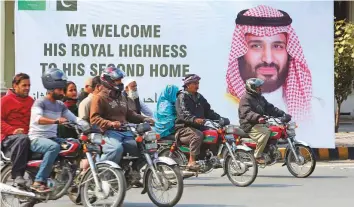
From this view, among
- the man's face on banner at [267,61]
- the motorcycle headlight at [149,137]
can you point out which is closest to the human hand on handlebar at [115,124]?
the motorcycle headlight at [149,137]

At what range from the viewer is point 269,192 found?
32.0ft

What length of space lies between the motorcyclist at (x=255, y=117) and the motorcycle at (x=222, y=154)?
0.97 m

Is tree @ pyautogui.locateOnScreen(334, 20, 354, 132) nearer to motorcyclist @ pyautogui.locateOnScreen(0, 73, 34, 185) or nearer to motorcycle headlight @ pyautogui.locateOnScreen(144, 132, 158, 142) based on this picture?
motorcycle headlight @ pyautogui.locateOnScreen(144, 132, 158, 142)

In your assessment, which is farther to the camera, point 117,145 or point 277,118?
point 277,118

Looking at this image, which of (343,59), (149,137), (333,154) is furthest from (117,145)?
(343,59)

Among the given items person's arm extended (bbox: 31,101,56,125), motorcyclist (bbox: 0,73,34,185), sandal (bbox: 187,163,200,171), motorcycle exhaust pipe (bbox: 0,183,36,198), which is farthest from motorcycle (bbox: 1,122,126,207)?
sandal (bbox: 187,163,200,171)

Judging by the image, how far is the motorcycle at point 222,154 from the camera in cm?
1020

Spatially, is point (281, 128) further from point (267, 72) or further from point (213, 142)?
point (267, 72)

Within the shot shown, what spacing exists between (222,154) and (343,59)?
20.7 feet

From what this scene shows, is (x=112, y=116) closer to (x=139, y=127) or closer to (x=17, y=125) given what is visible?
(x=139, y=127)

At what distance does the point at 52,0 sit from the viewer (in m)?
13.9

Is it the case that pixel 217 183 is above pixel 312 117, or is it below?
below

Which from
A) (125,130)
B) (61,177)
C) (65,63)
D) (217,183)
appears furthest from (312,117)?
(61,177)

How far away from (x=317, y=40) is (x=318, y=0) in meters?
0.77
